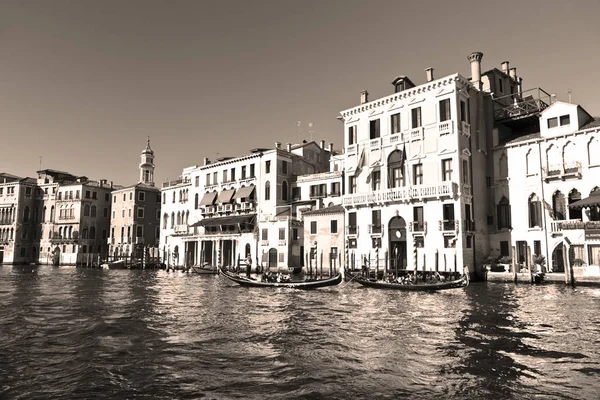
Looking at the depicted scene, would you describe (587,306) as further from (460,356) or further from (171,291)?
(171,291)

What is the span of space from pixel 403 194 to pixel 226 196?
21.4m

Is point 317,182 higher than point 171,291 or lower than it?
higher

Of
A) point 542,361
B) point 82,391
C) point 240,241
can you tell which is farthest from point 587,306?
point 240,241

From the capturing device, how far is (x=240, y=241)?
1716 inches

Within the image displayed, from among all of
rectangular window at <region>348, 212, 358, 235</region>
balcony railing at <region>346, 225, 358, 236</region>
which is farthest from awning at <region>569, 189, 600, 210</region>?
rectangular window at <region>348, 212, 358, 235</region>

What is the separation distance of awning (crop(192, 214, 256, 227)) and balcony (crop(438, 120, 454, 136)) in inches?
800

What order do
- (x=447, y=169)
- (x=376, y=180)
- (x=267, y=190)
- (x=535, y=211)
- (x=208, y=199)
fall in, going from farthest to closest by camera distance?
(x=208, y=199) → (x=267, y=190) → (x=376, y=180) → (x=447, y=169) → (x=535, y=211)

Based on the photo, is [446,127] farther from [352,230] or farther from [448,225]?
[352,230]

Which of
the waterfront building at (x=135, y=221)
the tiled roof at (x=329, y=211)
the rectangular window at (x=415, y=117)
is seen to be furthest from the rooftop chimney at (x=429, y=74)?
the waterfront building at (x=135, y=221)

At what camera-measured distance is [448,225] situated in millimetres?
28750

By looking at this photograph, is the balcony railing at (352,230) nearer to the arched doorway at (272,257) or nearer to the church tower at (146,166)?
the arched doorway at (272,257)

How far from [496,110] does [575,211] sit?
948 cm

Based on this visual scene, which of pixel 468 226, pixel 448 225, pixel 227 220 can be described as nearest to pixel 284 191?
pixel 227 220

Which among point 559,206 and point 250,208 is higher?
point 250,208
